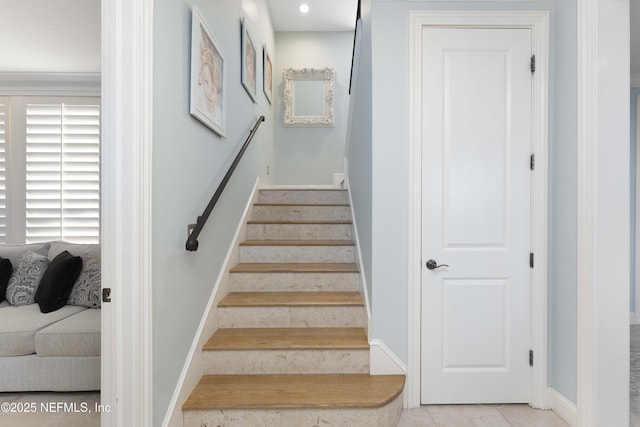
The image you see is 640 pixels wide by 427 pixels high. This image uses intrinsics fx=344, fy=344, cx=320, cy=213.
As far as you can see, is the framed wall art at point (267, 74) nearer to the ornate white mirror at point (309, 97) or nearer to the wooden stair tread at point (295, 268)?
the ornate white mirror at point (309, 97)

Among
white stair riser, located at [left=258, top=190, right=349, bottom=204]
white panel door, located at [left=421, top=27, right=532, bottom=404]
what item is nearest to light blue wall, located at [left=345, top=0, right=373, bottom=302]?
white panel door, located at [left=421, top=27, right=532, bottom=404]

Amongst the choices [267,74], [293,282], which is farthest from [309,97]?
[293,282]

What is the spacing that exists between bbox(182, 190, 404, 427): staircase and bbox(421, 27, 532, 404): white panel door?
22.2 inches

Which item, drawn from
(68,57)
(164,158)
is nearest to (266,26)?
(68,57)

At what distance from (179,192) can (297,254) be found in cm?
133

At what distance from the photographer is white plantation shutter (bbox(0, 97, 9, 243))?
3.68 meters

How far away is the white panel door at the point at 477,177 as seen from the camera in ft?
6.77

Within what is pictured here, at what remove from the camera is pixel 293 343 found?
6.63 ft

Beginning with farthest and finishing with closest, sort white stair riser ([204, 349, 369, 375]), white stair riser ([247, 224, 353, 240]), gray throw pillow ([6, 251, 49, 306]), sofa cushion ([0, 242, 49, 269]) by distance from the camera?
white stair riser ([247, 224, 353, 240])
sofa cushion ([0, 242, 49, 269])
gray throw pillow ([6, 251, 49, 306])
white stair riser ([204, 349, 369, 375])

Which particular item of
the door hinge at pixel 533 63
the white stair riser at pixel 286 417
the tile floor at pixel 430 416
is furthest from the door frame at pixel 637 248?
the white stair riser at pixel 286 417

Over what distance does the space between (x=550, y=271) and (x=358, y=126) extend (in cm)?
166

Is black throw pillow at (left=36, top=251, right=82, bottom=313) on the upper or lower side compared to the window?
lower

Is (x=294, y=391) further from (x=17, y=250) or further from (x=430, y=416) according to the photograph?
(x=17, y=250)

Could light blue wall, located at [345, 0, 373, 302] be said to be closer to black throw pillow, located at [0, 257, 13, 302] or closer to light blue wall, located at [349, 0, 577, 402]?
light blue wall, located at [349, 0, 577, 402]
